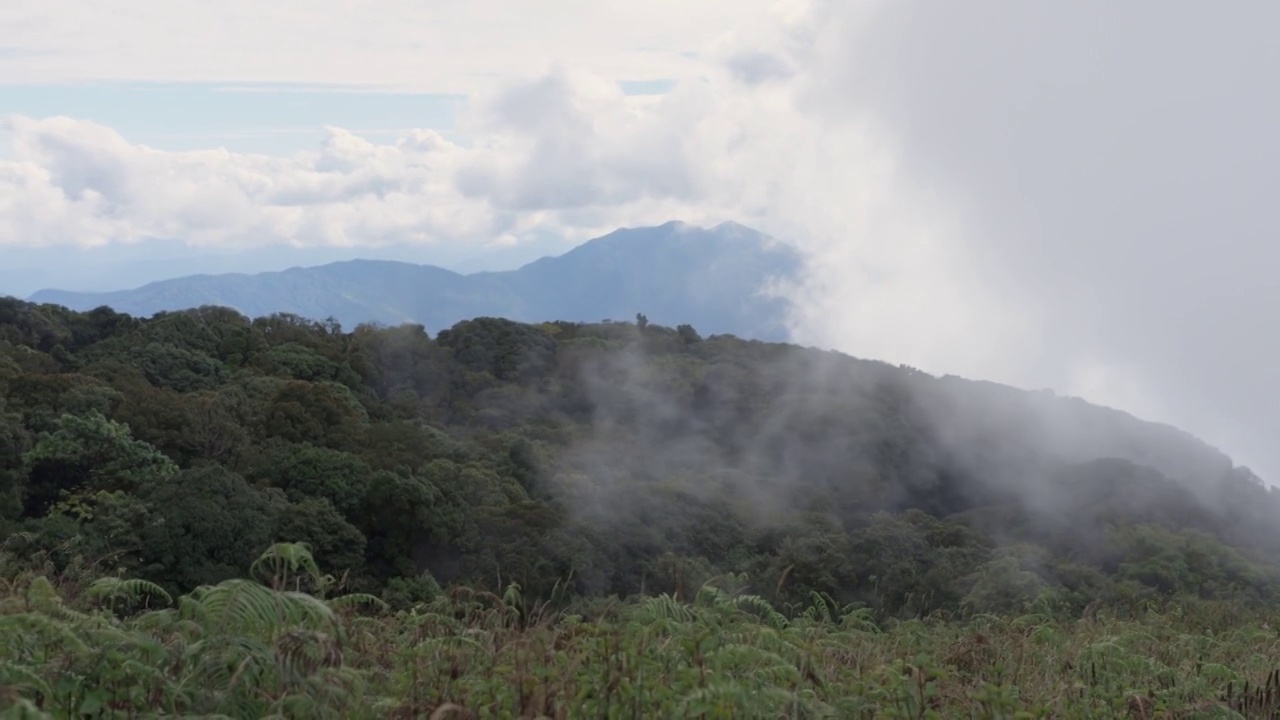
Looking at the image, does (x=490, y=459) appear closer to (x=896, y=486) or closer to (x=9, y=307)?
(x=896, y=486)

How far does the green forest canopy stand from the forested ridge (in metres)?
0.10

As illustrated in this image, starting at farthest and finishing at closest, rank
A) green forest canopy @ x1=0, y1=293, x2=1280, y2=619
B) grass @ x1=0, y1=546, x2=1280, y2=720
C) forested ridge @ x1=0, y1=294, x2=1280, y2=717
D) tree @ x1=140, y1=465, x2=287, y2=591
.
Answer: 1. green forest canopy @ x1=0, y1=293, x2=1280, y2=619
2. tree @ x1=140, y1=465, x2=287, y2=591
3. forested ridge @ x1=0, y1=294, x2=1280, y2=717
4. grass @ x1=0, y1=546, x2=1280, y2=720

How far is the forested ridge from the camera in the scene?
3551mm

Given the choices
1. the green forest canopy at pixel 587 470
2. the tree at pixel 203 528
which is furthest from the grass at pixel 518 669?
the tree at pixel 203 528

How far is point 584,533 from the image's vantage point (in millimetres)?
20625

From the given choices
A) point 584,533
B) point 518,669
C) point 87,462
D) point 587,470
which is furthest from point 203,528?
point 518,669

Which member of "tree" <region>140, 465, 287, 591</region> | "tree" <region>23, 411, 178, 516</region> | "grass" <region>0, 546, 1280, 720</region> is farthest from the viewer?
"tree" <region>23, 411, 178, 516</region>

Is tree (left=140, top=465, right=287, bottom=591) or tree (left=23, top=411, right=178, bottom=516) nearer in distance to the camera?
tree (left=140, top=465, right=287, bottom=591)

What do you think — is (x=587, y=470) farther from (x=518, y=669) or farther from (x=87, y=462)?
(x=518, y=669)

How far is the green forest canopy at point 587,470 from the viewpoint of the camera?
17438 mm

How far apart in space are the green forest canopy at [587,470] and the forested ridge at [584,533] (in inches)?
4.1

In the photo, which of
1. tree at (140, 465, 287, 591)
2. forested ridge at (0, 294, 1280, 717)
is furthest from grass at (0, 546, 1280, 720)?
tree at (140, 465, 287, 591)

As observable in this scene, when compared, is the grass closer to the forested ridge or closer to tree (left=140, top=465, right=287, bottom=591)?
the forested ridge

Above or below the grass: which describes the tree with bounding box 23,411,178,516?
below
